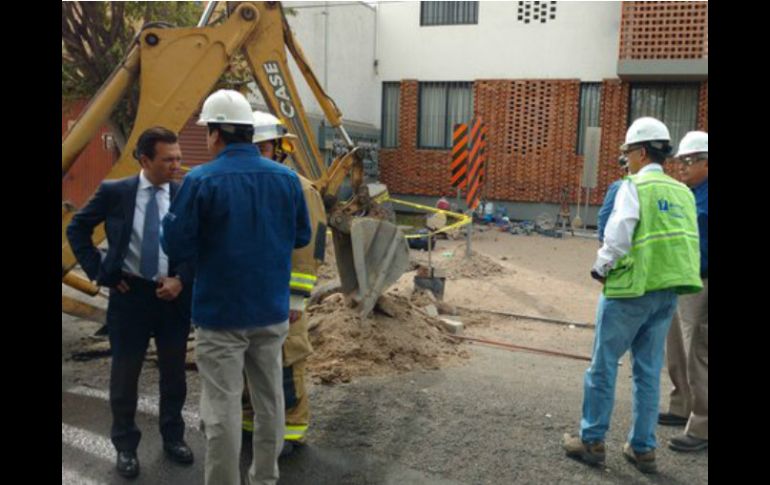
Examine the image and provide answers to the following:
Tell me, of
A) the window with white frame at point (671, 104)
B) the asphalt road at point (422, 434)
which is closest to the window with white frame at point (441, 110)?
the window with white frame at point (671, 104)

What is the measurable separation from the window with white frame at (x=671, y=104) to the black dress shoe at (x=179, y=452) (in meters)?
16.5

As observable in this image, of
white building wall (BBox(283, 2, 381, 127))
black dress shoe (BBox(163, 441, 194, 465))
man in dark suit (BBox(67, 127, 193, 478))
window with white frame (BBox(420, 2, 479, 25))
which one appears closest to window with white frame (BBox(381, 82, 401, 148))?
white building wall (BBox(283, 2, 381, 127))

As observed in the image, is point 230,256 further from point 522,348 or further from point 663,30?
point 663,30

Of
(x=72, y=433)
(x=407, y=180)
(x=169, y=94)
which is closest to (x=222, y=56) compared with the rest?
(x=169, y=94)

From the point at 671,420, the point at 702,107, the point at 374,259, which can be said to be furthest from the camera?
the point at 702,107

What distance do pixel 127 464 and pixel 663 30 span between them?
16.7m

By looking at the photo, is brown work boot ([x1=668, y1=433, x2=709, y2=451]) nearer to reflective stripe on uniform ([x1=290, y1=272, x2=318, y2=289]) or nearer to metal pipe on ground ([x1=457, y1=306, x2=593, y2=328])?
reflective stripe on uniform ([x1=290, y1=272, x2=318, y2=289])

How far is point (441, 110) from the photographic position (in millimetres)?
20812

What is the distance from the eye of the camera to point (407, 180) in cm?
2130

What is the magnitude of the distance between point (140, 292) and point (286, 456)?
1388 millimetres

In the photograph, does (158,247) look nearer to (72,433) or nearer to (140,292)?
(140,292)

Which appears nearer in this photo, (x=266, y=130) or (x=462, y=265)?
(x=266, y=130)

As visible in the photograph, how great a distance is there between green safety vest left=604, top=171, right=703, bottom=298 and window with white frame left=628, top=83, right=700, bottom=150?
15047mm

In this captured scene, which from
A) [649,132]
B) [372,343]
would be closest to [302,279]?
[372,343]
